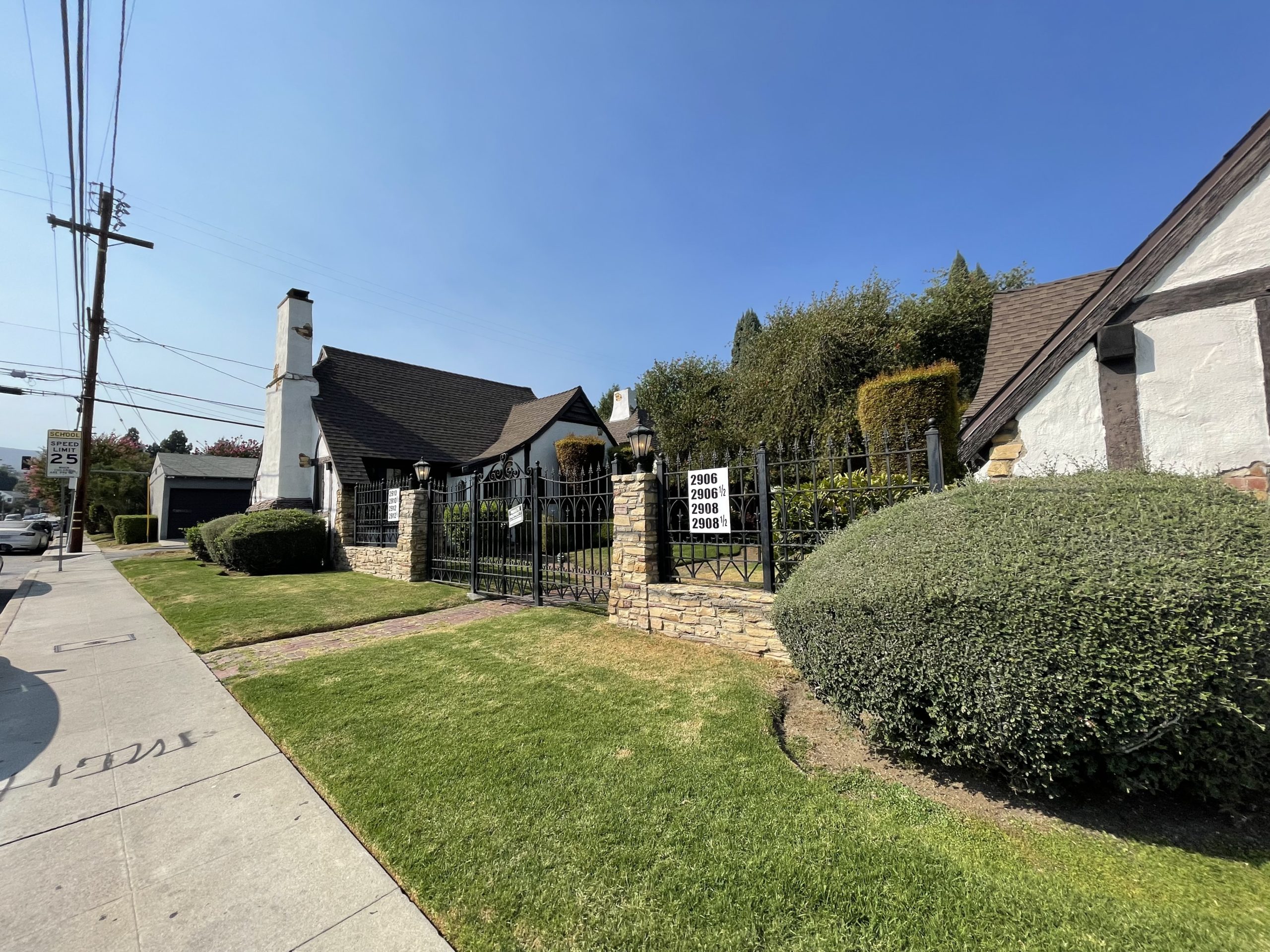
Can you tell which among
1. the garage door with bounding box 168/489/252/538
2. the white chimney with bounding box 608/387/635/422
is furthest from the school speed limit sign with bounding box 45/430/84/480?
the white chimney with bounding box 608/387/635/422

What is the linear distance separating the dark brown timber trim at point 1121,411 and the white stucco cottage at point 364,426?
43.3ft

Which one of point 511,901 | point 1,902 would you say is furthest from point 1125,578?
point 1,902

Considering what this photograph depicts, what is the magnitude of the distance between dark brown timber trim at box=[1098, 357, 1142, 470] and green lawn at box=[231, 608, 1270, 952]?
10.5ft

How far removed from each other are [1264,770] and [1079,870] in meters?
1.10

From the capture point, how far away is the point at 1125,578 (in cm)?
238

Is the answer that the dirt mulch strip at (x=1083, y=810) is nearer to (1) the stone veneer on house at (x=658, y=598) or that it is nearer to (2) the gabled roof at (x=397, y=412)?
(1) the stone veneer on house at (x=658, y=598)

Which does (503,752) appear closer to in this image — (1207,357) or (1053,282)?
(1207,357)

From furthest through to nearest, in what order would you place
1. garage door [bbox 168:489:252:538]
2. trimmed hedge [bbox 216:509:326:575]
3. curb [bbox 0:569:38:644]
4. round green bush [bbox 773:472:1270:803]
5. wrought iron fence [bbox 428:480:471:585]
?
garage door [bbox 168:489:252:538] < trimmed hedge [bbox 216:509:326:575] < wrought iron fence [bbox 428:480:471:585] < curb [bbox 0:569:38:644] < round green bush [bbox 773:472:1270:803]

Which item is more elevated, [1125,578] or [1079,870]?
[1125,578]

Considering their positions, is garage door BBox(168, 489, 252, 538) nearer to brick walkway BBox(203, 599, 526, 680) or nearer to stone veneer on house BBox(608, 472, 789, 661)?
brick walkway BBox(203, 599, 526, 680)

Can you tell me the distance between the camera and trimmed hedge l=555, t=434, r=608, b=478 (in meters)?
17.7

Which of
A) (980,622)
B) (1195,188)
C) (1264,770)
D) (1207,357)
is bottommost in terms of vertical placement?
(1264,770)

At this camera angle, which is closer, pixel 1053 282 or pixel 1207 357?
pixel 1207 357

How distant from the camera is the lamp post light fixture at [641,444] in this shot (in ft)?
21.2
